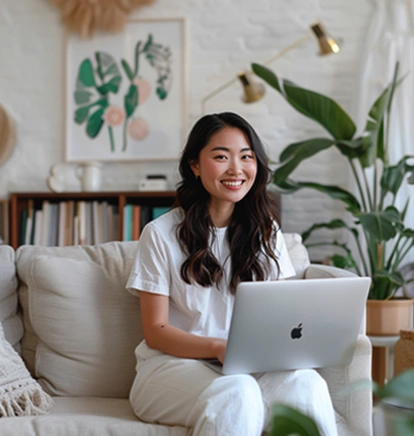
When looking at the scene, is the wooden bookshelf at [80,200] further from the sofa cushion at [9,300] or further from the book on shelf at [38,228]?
the sofa cushion at [9,300]

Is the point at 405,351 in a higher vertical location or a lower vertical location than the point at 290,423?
lower

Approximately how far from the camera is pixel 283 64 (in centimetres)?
337

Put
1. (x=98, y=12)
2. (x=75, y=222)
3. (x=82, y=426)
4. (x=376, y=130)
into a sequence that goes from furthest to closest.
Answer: (x=98, y=12)
(x=75, y=222)
(x=376, y=130)
(x=82, y=426)

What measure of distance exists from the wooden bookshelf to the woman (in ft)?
4.28

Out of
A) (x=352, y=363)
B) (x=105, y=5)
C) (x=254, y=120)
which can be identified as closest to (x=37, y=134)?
(x=105, y=5)

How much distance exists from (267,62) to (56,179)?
1.21 meters

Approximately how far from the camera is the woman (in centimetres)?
153

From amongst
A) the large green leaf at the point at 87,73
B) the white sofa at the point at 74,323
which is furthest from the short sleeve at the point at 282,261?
the large green leaf at the point at 87,73

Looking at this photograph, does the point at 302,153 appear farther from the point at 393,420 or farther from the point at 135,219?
the point at 393,420

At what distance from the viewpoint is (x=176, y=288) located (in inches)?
69.8

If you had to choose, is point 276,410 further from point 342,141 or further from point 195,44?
point 195,44

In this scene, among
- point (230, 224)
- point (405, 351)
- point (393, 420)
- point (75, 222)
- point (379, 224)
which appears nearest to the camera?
point (393, 420)

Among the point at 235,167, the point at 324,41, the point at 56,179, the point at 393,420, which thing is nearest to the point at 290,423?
the point at 393,420

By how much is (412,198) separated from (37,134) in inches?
76.6
